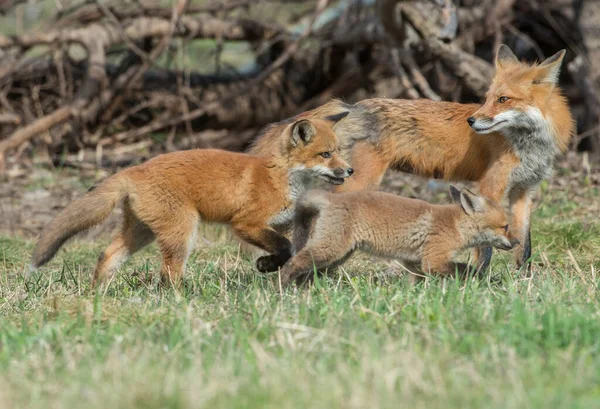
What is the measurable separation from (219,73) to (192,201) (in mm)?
8168

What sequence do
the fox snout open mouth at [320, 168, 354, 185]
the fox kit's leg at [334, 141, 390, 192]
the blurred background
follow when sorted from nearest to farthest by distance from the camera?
1. the fox snout open mouth at [320, 168, 354, 185]
2. the fox kit's leg at [334, 141, 390, 192]
3. the blurred background

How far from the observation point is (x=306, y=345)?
4406 millimetres

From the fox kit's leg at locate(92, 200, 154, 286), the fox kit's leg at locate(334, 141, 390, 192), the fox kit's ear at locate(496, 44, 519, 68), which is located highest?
the fox kit's ear at locate(496, 44, 519, 68)

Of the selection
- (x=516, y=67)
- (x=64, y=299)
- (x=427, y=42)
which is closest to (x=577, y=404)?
(x=64, y=299)

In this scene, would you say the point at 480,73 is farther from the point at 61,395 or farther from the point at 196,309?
the point at 61,395

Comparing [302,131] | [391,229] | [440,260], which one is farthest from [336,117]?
[440,260]

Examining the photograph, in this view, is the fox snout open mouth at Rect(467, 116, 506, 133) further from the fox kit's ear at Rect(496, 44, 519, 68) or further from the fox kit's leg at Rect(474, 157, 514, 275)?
the fox kit's ear at Rect(496, 44, 519, 68)

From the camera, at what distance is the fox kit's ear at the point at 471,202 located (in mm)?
6492

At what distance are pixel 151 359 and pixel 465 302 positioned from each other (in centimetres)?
195

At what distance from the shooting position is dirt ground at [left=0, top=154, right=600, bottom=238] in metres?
10.6

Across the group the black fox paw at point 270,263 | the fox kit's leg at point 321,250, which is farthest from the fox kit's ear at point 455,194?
the black fox paw at point 270,263

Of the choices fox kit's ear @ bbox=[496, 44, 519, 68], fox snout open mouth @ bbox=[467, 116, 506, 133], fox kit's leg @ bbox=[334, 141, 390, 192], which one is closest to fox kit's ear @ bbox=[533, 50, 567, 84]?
fox kit's ear @ bbox=[496, 44, 519, 68]

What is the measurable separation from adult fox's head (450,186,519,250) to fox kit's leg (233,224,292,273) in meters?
1.33

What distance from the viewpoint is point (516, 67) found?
7.93 meters
